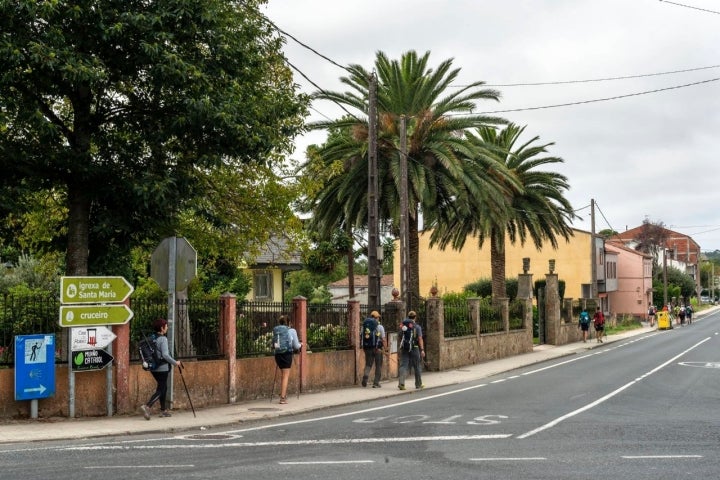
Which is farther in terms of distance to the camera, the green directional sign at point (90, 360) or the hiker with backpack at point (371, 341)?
the hiker with backpack at point (371, 341)

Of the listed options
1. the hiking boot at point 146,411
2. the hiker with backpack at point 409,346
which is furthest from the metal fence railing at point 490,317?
the hiking boot at point 146,411

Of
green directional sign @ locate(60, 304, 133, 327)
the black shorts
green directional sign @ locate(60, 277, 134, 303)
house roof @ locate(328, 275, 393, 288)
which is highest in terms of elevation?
house roof @ locate(328, 275, 393, 288)

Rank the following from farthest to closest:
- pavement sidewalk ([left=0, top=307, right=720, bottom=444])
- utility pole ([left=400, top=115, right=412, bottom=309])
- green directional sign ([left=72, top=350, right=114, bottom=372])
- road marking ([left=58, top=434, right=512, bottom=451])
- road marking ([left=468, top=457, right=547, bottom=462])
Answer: utility pole ([left=400, top=115, right=412, bottom=309]) → green directional sign ([left=72, top=350, right=114, bottom=372]) → pavement sidewalk ([left=0, top=307, right=720, bottom=444]) → road marking ([left=58, top=434, right=512, bottom=451]) → road marking ([left=468, top=457, right=547, bottom=462])

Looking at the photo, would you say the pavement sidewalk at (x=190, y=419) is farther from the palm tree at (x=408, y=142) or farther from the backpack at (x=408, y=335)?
the palm tree at (x=408, y=142)

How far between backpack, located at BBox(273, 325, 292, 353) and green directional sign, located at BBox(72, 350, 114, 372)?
11.4 feet

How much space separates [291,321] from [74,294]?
5.87 metres

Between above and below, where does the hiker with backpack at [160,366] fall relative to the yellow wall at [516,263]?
below

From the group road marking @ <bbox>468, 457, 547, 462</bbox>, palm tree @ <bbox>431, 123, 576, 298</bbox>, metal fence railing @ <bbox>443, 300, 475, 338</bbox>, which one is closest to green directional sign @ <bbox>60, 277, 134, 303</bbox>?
road marking @ <bbox>468, 457, 547, 462</bbox>

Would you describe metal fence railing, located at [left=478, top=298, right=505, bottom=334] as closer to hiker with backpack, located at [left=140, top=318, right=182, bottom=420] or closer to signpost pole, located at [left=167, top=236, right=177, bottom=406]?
signpost pole, located at [left=167, top=236, right=177, bottom=406]

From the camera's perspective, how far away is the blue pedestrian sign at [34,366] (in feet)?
43.8

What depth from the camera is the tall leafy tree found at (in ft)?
45.1

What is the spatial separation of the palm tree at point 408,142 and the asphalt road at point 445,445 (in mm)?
10739

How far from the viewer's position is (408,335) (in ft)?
64.6

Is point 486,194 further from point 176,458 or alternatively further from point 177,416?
point 176,458
